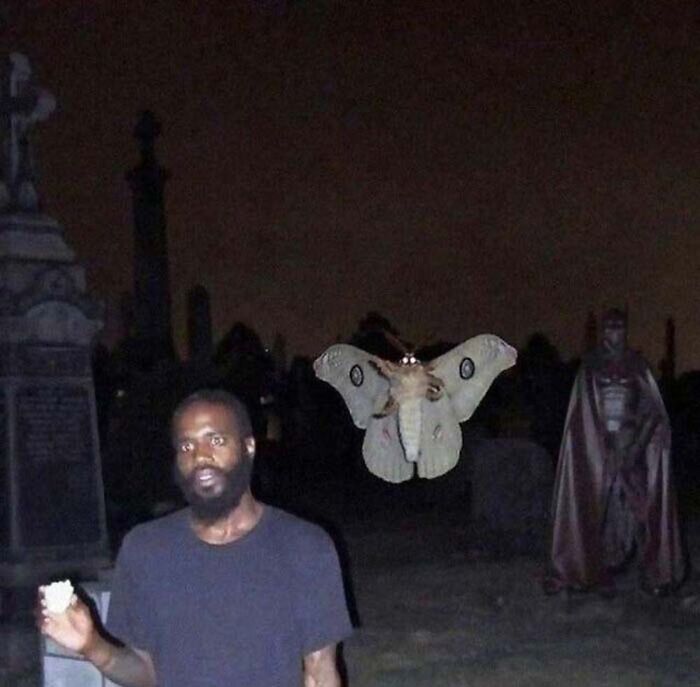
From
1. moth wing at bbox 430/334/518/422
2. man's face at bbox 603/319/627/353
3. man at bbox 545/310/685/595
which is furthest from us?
moth wing at bbox 430/334/518/422

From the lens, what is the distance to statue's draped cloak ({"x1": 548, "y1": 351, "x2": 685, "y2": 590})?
1056cm

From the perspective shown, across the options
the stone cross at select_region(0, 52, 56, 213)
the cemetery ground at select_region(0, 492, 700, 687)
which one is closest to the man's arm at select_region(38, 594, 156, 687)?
the cemetery ground at select_region(0, 492, 700, 687)

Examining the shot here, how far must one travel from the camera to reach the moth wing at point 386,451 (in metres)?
13.0

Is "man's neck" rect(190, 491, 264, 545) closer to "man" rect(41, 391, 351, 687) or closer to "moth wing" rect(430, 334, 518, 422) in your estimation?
"man" rect(41, 391, 351, 687)

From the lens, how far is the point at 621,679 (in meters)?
8.32

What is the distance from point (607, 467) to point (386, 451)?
3.06 m

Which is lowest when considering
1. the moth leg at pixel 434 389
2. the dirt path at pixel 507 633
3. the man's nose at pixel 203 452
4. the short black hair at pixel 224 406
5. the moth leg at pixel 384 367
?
the dirt path at pixel 507 633

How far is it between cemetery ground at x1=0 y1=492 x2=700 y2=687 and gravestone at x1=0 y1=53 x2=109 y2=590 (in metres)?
0.72

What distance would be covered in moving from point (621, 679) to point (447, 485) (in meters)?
13.1

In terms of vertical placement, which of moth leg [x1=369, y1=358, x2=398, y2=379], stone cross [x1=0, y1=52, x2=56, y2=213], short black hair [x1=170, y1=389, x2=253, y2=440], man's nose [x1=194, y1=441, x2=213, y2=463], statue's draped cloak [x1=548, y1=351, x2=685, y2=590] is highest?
stone cross [x1=0, y1=52, x2=56, y2=213]

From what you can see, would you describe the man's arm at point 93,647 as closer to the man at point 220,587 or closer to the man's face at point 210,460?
the man at point 220,587

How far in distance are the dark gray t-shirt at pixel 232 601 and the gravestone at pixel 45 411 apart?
6.91m

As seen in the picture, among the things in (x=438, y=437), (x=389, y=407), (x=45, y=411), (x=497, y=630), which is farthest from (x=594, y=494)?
(x=45, y=411)

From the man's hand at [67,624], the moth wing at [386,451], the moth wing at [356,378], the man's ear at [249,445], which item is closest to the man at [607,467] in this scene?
the moth wing at [386,451]
